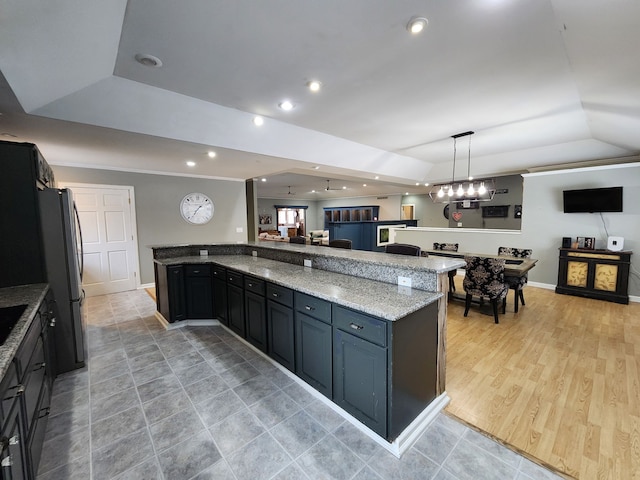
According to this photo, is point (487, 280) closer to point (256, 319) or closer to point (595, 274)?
point (595, 274)

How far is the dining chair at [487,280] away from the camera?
364 centimetres


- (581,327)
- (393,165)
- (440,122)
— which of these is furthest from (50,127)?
(581,327)

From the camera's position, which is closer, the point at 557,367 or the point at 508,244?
the point at 557,367

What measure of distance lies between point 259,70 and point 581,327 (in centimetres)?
491

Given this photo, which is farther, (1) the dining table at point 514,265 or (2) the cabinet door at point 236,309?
(1) the dining table at point 514,265

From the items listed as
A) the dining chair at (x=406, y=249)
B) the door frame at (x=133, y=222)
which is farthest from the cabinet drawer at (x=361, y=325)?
the door frame at (x=133, y=222)

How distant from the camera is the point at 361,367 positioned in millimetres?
1758

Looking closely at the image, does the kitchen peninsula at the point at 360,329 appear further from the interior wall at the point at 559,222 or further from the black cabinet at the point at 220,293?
the interior wall at the point at 559,222

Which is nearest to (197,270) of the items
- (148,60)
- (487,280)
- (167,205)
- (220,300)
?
(220,300)

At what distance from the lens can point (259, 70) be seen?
237 cm

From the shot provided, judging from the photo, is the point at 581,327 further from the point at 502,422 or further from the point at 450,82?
the point at 450,82

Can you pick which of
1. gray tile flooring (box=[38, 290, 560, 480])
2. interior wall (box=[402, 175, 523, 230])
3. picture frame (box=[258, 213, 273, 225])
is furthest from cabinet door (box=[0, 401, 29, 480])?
picture frame (box=[258, 213, 273, 225])

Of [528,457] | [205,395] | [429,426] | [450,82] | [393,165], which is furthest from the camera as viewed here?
[393,165]

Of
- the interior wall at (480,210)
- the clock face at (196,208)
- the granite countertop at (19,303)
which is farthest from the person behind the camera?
the interior wall at (480,210)
